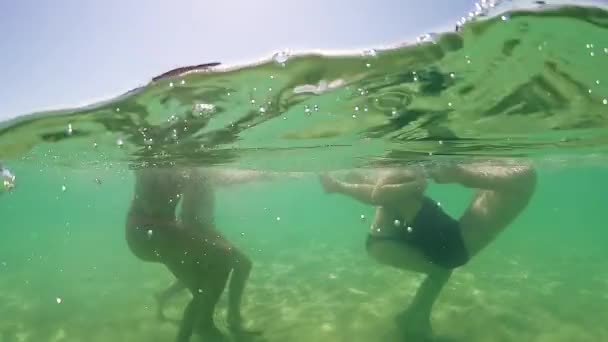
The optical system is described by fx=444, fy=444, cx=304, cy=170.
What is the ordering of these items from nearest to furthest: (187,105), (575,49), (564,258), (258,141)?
(575,49), (187,105), (258,141), (564,258)

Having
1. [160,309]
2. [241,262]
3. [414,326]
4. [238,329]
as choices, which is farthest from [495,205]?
[160,309]

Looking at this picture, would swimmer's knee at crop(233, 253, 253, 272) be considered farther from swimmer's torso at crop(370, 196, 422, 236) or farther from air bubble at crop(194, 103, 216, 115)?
swimmer's torso at crop(370, 196, 422, 236)

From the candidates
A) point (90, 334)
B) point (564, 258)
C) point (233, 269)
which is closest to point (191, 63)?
point (233, 269)

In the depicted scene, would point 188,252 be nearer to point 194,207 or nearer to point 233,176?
point 194,207

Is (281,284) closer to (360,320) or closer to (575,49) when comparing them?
(360,320)

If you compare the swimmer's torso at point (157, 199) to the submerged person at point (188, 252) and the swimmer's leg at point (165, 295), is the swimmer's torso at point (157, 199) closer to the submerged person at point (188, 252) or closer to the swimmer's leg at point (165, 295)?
the submerged person at point (188, 252)

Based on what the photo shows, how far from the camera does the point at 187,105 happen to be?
28.2 feet

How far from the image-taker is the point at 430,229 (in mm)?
10781

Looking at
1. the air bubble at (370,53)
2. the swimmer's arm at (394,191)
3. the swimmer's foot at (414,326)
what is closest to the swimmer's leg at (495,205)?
the swimmer's arm at (394,191)

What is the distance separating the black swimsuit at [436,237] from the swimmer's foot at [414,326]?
137 cm

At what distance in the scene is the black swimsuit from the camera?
1057 centimetres

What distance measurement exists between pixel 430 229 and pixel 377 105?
361 cm

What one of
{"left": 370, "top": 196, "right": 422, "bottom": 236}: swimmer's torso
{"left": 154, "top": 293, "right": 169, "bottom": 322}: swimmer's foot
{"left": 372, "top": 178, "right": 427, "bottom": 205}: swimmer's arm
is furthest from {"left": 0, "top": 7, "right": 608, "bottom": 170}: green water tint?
{"left": 154, "top": 293, "right": 169, "bottom": 322}: swimmer's foot

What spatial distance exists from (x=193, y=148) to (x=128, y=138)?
6.43 feet
